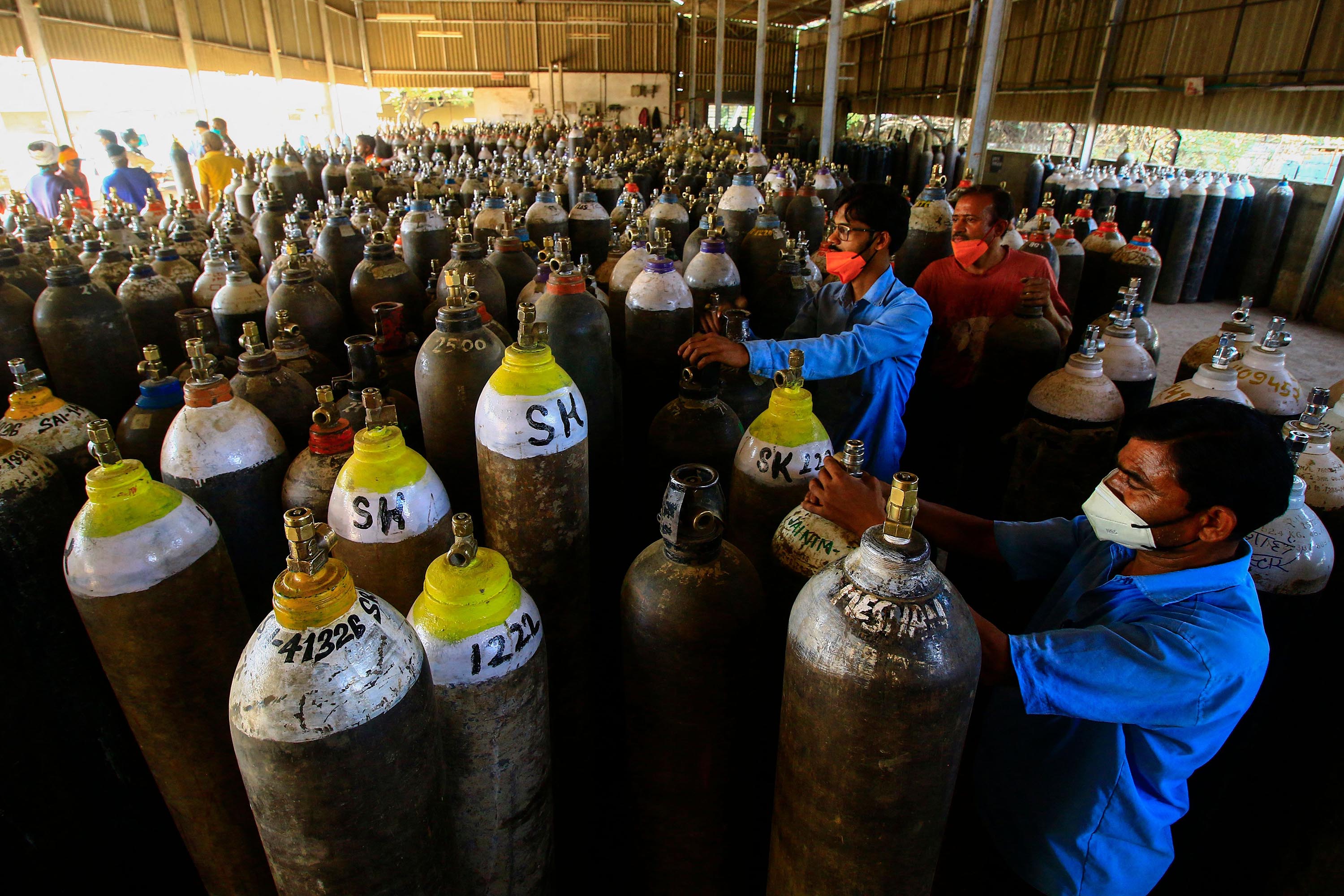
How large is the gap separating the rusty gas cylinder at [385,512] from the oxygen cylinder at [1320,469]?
227 centimetres

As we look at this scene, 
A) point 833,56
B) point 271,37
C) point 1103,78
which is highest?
point 271,37

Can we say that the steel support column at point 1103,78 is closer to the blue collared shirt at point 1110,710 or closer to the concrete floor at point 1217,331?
the concrete floor at point 1217,331

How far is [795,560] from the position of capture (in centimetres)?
162

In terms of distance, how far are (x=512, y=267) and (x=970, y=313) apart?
2.32m

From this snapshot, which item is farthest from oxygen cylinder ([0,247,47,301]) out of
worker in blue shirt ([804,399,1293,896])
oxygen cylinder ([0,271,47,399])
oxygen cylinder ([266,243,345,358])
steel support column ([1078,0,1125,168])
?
steel support column ([1078,0,1125,168])

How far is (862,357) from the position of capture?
8.60 ft

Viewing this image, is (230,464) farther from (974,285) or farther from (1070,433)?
(974,285)

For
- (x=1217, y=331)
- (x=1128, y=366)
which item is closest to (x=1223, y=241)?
(x=1217, y=331)

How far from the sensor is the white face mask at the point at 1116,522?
1.44 meters

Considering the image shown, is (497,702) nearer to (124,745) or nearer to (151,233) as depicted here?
(124,745)

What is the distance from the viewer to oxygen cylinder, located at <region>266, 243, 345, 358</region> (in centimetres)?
297

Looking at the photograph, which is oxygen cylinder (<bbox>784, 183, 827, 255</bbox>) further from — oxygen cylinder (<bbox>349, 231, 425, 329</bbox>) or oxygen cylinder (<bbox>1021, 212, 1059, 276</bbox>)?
oxygen cylinder (<bbox>349, 231, 425, 329</bbox>)

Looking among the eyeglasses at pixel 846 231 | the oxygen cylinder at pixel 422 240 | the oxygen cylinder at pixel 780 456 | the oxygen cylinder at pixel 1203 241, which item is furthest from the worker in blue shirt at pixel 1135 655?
the oxygen cylinder at pixel 1203 241

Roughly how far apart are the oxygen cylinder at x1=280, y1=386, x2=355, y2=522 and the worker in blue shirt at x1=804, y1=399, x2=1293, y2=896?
117cm
